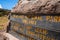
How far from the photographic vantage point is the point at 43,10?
4238 millimetres

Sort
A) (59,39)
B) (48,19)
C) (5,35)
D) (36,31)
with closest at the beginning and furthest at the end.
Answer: (59,39), (48,19), (36,31), (5,35)

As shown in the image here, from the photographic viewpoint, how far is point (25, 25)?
17.1 ft

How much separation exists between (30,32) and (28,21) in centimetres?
33

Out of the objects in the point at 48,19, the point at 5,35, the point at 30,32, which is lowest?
the point at 5,35

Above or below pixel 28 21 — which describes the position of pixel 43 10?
above

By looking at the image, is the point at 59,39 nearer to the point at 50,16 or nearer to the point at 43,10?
the point at 50,16

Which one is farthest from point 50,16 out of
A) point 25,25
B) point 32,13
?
point 25,25

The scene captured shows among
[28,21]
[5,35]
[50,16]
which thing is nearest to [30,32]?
[28,21]

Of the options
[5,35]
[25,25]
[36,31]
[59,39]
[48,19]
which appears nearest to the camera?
[59,39]

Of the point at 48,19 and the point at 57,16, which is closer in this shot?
the point at 57,16

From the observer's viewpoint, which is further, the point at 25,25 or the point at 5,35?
the point at 5,35

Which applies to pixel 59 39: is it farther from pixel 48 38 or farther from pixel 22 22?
pixel 22 22

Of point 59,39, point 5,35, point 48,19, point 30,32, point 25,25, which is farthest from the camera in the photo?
point 5,35

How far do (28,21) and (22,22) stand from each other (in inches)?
20.1
